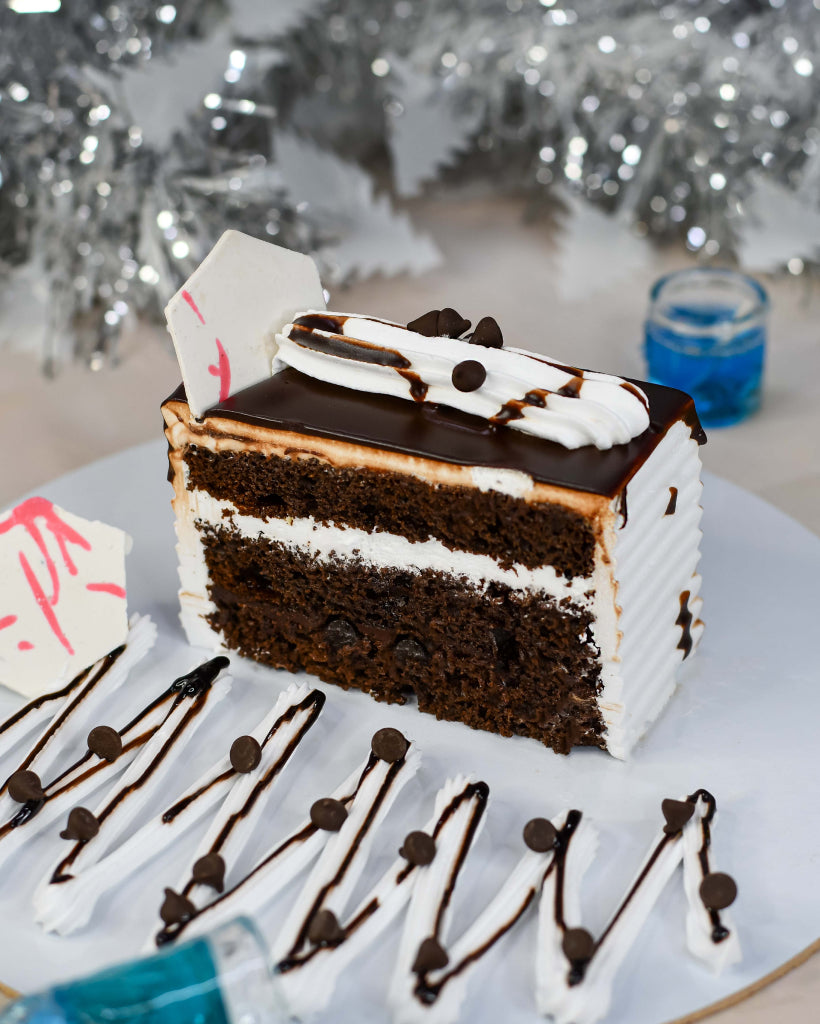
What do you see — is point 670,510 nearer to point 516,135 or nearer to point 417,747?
point 417,747

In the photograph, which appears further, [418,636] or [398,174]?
[398,174]

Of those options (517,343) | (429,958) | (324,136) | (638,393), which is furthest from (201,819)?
(324,136)

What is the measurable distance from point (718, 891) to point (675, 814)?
0.19 m

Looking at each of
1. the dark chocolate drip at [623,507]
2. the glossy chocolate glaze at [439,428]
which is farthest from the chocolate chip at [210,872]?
the dark chocolate drip at [623,507]

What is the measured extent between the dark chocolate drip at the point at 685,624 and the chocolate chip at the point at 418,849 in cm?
78

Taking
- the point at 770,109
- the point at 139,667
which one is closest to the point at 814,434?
the point at 770,109

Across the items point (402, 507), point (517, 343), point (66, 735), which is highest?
point (402, 507)

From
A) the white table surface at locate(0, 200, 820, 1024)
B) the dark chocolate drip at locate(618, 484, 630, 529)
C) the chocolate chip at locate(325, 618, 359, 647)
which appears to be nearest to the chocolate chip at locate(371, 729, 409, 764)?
the chocolate chip at locate(325, 618, 359, 647)

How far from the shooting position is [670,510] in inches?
102

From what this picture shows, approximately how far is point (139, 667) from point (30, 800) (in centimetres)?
47

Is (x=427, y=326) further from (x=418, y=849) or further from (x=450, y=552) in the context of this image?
(x=418, y=849)

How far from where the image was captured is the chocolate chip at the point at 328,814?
7.94 ft

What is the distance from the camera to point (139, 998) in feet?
6.16

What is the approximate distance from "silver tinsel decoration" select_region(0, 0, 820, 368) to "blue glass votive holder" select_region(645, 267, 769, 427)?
0.37 meters
